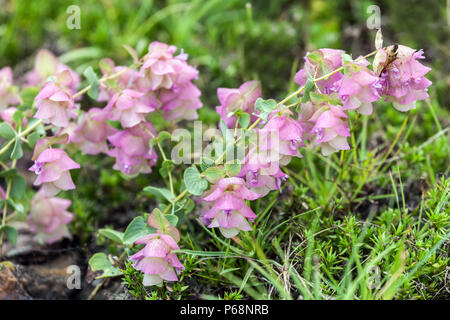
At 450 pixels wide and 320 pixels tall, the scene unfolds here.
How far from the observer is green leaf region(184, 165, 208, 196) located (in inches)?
56.0

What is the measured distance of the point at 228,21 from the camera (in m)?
2.78

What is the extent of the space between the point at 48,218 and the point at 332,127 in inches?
42.2

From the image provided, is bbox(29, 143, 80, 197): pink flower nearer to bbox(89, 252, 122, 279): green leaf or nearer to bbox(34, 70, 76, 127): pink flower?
bbox(34, 70, 76, 127): pink flower

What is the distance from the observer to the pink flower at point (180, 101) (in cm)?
164

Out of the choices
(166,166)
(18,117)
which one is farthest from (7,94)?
(166,166)

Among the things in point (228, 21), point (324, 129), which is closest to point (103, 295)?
point (324, 129)

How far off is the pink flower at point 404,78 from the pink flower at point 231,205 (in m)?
0.50

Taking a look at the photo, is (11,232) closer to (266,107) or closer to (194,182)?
(194,182)

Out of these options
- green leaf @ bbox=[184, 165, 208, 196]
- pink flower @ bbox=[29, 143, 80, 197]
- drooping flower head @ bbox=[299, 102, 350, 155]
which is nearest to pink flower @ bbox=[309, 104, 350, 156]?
drooping flower head @ bbox=[299, 102, 350, 155]

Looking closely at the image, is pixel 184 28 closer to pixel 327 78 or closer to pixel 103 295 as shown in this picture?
pixel 327 78

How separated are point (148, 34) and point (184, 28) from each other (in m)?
0.25

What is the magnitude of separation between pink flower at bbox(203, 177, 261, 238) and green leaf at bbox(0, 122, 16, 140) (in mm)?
704

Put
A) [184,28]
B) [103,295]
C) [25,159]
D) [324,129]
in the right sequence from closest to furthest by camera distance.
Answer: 1. [324,129]
2. [103,295]
3. [25,159]
4. [184,28]

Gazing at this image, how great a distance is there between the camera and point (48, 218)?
176 cm
